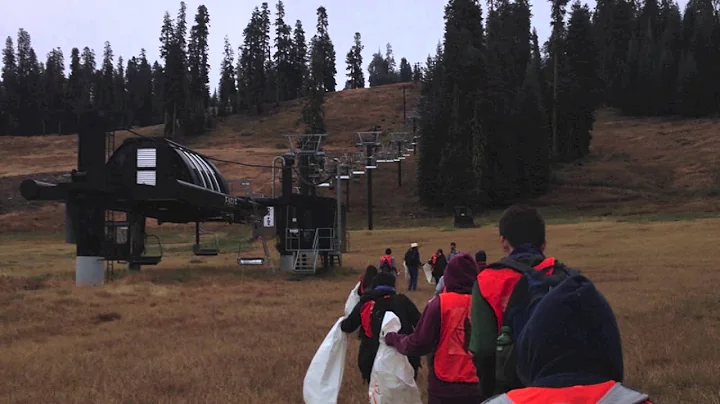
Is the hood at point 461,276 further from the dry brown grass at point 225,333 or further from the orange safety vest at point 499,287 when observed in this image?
the dry brown grass at point 225,333

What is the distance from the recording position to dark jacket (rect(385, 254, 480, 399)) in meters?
5.11

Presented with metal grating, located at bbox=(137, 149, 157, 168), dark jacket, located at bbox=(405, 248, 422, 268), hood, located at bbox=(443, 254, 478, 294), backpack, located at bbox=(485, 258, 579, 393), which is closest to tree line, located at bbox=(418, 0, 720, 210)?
metal grating, located at bbox=(137, 149, 157, 168)

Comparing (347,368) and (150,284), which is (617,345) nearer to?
(347,368)

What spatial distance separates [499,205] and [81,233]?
52.2 meters

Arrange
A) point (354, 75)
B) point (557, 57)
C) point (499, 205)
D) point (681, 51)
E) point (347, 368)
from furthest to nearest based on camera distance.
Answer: point (354, 75), point (681, 51), point (557, 57), point (499, 205), point (347, 368)

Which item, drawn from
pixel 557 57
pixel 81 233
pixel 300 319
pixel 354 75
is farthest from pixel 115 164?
pixel 354 75

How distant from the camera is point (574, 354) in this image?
2490mm

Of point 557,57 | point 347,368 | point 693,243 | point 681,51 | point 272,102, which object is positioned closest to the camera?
point 347,368

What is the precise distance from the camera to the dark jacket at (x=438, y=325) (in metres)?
5.11

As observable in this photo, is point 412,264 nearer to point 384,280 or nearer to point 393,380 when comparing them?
point 384,280

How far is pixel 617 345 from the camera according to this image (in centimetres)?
255

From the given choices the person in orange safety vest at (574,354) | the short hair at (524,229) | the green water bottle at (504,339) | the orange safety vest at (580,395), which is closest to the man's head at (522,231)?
the short hair at (524,229)

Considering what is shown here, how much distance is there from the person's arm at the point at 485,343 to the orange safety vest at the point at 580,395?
4.43ft

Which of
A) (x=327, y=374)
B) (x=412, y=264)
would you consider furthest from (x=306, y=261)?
→ (x=327, y=374)
